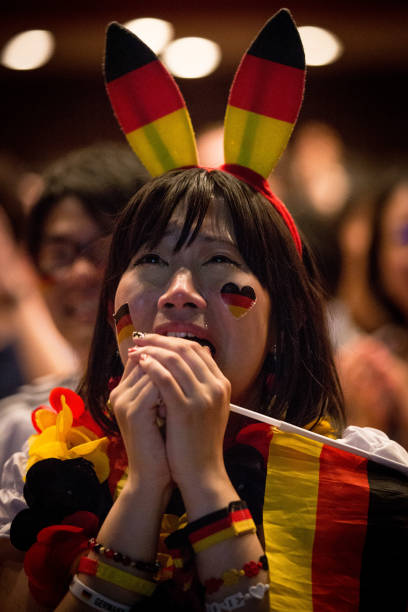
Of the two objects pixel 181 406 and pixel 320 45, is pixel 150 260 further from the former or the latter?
pixel 320 45

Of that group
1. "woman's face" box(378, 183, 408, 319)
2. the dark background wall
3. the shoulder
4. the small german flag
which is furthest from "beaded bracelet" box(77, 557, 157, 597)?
"woman's face" box(378, 183, 408, 319)

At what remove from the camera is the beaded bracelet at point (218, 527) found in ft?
2.48

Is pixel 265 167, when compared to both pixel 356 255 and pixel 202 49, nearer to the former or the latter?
pixel 202 49

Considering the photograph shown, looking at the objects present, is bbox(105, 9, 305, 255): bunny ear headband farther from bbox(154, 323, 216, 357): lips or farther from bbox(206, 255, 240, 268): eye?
bbox(154, 323, 216, 357): lips

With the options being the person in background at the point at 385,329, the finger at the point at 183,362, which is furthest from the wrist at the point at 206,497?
the person in background at the point at 385,329

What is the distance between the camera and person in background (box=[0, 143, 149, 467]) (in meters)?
1.44

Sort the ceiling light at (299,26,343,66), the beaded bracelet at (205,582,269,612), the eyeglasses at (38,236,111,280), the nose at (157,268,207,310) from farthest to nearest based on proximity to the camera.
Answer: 1. the ceiling light at (299,26,343,66)
2. the eyeglasses at (38,236,111,280)
3. the nose at (157,268,207,310)
4. the beaded bracelet at (205,582,269,612)

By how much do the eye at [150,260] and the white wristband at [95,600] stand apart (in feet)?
1.32

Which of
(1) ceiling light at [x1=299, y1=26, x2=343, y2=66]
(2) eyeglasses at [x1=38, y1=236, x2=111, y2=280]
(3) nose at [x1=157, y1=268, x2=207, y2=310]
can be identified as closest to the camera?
(3) nose at [x1=157, y1=268, x2=207, y2=310]

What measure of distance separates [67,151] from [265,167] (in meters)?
0.78

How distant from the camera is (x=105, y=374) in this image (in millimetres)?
1069

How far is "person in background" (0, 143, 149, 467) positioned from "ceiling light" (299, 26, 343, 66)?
1.53 feet

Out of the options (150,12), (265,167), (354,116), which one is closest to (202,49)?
(150,12)

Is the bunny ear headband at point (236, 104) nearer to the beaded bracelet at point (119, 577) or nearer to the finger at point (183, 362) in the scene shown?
the finger at point (183, 362)
